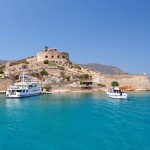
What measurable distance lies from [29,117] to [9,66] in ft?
170

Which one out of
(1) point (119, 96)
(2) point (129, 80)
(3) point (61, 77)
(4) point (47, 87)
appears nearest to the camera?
(1) point (119, 96)

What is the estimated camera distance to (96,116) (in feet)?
92.2

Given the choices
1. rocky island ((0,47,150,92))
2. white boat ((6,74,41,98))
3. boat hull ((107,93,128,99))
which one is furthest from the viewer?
rocky island ((0,47,150,92))

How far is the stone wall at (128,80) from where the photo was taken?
70.9 metres

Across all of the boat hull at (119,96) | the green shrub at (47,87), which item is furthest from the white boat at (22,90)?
the boat hull at (119,96)

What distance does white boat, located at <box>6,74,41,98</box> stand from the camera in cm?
4812

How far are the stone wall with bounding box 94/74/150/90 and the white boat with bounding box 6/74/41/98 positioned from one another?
22362mm

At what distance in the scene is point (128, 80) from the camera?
71.9m

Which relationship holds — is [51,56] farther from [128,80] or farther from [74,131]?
[74,131]

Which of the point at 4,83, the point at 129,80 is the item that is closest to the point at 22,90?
the point at 4,83

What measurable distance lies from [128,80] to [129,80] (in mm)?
283

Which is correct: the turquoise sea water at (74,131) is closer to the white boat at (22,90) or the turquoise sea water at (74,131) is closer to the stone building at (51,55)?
the white boat at (22,90)

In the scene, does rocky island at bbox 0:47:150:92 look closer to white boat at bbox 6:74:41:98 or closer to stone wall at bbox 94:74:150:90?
stone wall at bbox 94:74:150:90

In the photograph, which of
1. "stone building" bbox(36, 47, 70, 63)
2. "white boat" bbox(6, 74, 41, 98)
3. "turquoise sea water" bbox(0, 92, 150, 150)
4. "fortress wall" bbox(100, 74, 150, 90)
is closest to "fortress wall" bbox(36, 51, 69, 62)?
"stone building" bbox(36, 47, 70, 63)
